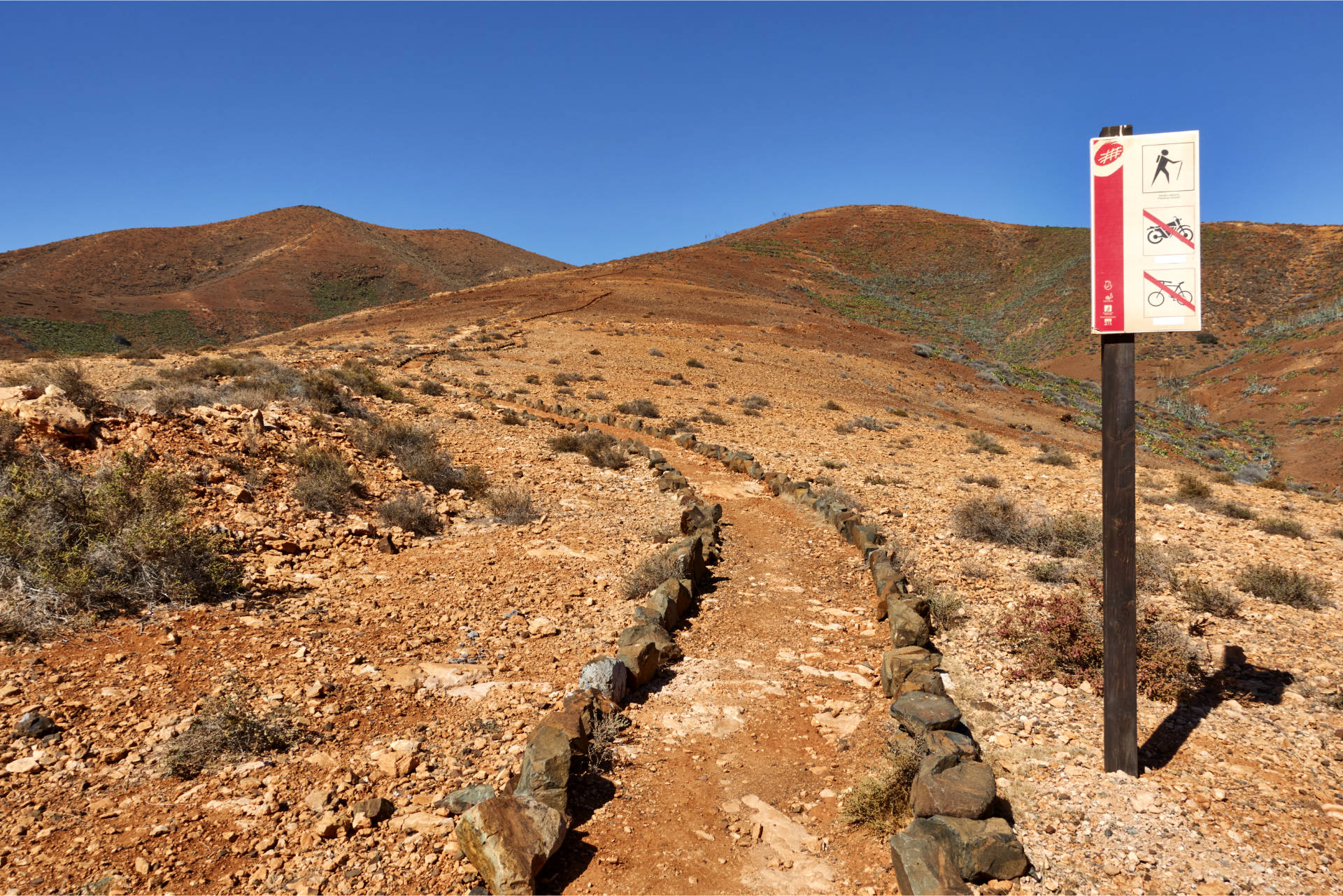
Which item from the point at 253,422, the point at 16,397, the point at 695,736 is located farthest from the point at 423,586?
the point at 16,397

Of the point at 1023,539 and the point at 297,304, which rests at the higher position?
the point at 297,304

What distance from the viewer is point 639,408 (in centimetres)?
1630

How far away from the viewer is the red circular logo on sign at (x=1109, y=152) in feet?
11.5

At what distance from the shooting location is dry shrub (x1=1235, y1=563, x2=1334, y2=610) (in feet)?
21.1

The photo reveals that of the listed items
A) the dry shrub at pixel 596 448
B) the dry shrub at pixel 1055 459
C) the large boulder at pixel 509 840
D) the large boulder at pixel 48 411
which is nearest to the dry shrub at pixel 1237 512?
the dry shrub at pixel 1055 459

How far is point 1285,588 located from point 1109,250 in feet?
17.1

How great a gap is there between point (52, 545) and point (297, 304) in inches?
3053

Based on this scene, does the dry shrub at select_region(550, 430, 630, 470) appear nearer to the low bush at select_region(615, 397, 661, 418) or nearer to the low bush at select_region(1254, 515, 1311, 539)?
the low bush at select_region(615, 397, 661, 418)

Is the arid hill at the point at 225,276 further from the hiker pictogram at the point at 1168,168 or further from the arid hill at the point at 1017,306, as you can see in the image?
the hiker pictogram at the point at 1168,168

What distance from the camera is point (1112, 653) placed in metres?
3.81

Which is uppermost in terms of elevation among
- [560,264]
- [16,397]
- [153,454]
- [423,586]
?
[560,264]

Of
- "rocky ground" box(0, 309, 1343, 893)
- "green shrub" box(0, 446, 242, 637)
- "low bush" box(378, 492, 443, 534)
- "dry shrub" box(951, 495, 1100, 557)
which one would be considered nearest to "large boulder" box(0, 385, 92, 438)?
"rocky ground" box(0, 309, 1343, 893)

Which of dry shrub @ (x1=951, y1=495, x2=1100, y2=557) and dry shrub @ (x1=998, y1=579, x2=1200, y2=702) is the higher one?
dry shrub @ (x1=951, y1=495, x2=1100, y2=557)

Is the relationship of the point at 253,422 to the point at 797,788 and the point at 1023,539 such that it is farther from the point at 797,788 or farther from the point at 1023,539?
the point at 1023,539
